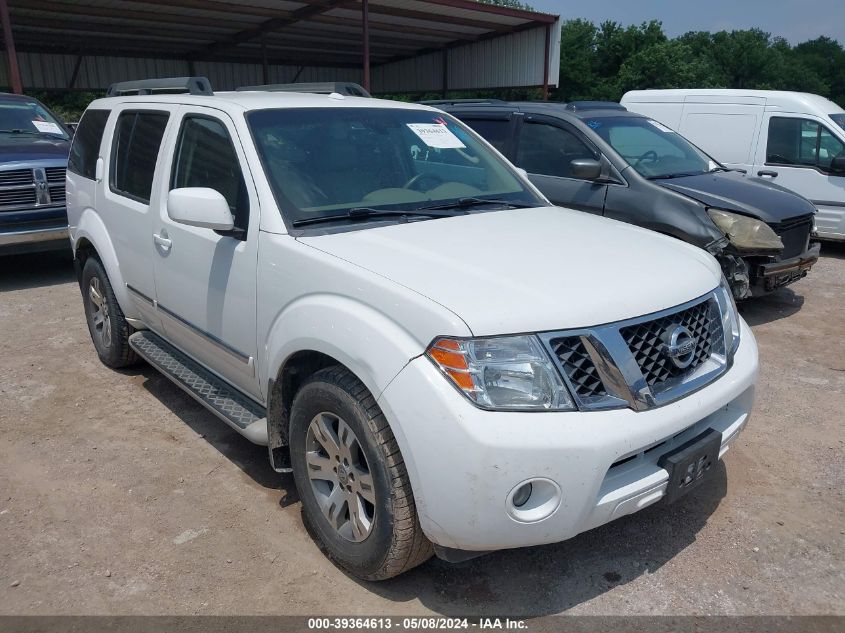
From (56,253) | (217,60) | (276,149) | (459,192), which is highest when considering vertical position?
(217,60)

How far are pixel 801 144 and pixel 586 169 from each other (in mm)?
4492

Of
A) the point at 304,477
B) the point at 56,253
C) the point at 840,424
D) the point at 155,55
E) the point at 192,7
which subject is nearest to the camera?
the point at 304,477

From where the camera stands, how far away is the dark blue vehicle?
7352mm

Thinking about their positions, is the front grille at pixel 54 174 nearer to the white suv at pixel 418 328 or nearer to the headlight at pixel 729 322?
the white suv at pixel 418 328

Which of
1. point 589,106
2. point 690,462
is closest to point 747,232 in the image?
point 589,106

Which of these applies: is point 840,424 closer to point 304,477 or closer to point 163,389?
point 304,477

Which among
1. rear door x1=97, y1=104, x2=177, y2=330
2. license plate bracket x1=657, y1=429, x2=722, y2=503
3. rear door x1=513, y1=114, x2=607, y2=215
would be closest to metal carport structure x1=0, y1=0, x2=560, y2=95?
rear door x1=513, y1=114, x2=607, y2=215

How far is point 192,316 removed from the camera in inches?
145

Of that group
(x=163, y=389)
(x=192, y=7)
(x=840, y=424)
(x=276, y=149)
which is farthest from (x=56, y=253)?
(x=840, y=424)

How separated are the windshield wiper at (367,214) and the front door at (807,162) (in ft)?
23.1

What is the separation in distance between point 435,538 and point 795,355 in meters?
4.30

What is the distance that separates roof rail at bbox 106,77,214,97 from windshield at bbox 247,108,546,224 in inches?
32.4

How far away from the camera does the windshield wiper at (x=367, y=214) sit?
3072 mm

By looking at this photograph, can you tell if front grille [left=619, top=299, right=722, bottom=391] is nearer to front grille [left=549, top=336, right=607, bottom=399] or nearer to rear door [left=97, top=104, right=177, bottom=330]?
front grille [left=549, top=336, right=607, bottom=399]
